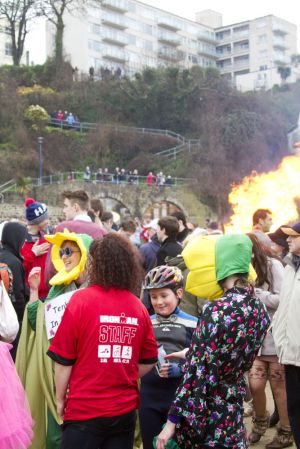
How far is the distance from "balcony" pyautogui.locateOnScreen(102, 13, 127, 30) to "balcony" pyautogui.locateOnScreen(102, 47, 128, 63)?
265 centimetres

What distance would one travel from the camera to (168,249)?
710 cm

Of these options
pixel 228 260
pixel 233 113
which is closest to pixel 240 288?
pixel 228 260

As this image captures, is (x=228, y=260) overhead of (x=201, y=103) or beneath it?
beneath

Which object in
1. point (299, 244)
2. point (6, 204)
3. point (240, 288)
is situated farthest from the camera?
point (6, 204)

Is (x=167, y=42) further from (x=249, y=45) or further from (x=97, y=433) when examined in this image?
(x=97, y=433)

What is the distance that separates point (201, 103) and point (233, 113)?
2.95 metres

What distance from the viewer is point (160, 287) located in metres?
3.92

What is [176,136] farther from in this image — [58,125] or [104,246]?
[104,246]

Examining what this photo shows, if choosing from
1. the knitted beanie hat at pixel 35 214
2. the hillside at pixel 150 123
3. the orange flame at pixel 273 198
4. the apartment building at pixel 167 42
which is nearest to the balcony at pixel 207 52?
the apartment building at pixel 167 42

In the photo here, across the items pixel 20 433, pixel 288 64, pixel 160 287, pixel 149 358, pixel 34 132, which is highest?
pixel 288 64

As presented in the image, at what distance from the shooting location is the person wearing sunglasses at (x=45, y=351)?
13.3 ft

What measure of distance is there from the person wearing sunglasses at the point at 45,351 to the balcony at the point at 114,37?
65.5 m

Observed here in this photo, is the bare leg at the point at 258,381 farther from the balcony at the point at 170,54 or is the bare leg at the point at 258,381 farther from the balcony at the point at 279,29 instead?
the balcony at the point at 279,29

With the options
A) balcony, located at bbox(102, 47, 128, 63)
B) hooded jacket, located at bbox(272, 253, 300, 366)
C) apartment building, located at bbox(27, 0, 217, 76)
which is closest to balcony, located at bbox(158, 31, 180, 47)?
apartment building, located at bbox(27, 0, 217, 76)
